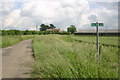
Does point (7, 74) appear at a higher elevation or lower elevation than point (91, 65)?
lower

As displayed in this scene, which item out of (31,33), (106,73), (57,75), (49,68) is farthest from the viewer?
(31,33)

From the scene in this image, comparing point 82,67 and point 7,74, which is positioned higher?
point 82,67

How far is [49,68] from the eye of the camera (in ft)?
20.5

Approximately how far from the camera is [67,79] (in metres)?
5.09

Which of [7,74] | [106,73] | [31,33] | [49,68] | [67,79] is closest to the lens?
[106,73]

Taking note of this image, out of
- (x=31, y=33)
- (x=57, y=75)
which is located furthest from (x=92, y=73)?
(x=31, y=33)

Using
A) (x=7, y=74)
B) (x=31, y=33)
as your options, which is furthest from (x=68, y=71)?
(x=31, y=33)

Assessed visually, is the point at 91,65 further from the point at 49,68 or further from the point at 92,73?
the point at 49,68

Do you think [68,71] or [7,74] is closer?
[68,71]

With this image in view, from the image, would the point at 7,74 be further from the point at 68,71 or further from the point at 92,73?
the point at 92,73

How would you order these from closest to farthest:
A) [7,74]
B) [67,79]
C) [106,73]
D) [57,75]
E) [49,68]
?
Result: [106,73]
[67,79]
[57,75]
[49,68]
[7,74]

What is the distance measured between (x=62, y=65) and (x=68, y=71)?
2.12ft

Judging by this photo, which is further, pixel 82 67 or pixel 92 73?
pixel 82 67

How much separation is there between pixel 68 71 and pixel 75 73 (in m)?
0.24
